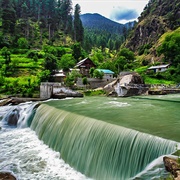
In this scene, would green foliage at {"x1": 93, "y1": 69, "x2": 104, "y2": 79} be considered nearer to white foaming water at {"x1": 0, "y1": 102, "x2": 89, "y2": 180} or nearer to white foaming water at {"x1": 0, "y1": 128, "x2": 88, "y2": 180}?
white foaming water at {"x1": 0, "y1": 102, "x2": 89, "y2": 180}

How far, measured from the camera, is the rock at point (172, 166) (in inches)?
261

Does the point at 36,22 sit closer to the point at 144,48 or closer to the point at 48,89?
the point at 144,48

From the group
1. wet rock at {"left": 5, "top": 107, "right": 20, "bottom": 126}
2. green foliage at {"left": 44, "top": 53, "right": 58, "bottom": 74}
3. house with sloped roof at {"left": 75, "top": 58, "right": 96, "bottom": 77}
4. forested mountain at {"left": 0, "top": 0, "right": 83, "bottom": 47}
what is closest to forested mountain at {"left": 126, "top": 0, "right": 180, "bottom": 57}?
forested mountain at {"left": 0, "top": 0, "right": 83, "bottom": 47}

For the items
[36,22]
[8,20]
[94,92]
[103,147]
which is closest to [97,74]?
[94,92]

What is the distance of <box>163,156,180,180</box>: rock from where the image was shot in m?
6.62

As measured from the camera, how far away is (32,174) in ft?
35.2

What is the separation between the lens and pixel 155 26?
9869cm

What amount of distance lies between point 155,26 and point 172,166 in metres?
101

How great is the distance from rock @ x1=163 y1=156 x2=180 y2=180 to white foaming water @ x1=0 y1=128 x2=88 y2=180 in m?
4.34

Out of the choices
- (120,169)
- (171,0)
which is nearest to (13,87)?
(120,169)

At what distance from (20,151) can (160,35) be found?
9105cm

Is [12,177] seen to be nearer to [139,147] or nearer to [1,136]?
[139,147]

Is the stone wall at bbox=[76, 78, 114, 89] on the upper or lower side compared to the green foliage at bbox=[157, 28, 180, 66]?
lower

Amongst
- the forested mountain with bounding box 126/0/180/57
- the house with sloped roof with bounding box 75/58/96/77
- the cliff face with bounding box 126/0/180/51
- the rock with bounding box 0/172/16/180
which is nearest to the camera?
the rock with bounding box 0/172/16/180
